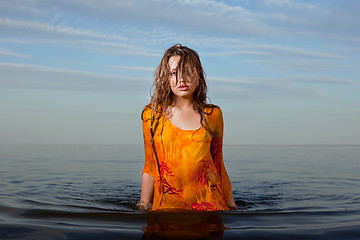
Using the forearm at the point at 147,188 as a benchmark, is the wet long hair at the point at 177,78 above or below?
above

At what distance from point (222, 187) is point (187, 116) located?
0.86 metres

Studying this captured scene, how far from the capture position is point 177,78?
386cm

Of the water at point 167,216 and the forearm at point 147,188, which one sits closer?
the water at point 167,216

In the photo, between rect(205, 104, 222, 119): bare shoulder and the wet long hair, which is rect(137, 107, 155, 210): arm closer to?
the wet long hair

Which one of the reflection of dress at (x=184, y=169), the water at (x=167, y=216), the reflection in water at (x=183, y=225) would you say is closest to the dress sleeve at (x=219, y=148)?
the reflection of dress at (x=184, y=169)

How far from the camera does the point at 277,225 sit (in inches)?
153

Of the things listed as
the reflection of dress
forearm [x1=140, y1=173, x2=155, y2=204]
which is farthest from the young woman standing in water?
forearm [x1=140, y1=173, x2=155, y2=204]

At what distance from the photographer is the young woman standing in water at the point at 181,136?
3834 millimetres

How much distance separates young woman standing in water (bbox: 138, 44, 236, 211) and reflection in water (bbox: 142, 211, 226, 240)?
0.28 feet

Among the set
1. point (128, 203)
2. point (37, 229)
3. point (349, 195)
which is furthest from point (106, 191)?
point (349, 195)

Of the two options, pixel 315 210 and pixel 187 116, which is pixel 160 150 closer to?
pixel 187 116

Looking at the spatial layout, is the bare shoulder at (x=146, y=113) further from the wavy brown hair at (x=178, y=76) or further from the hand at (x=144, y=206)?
the hand at (x=144, y=206)

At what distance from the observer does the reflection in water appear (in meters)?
3.30

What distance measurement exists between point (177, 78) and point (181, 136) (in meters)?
0.56
